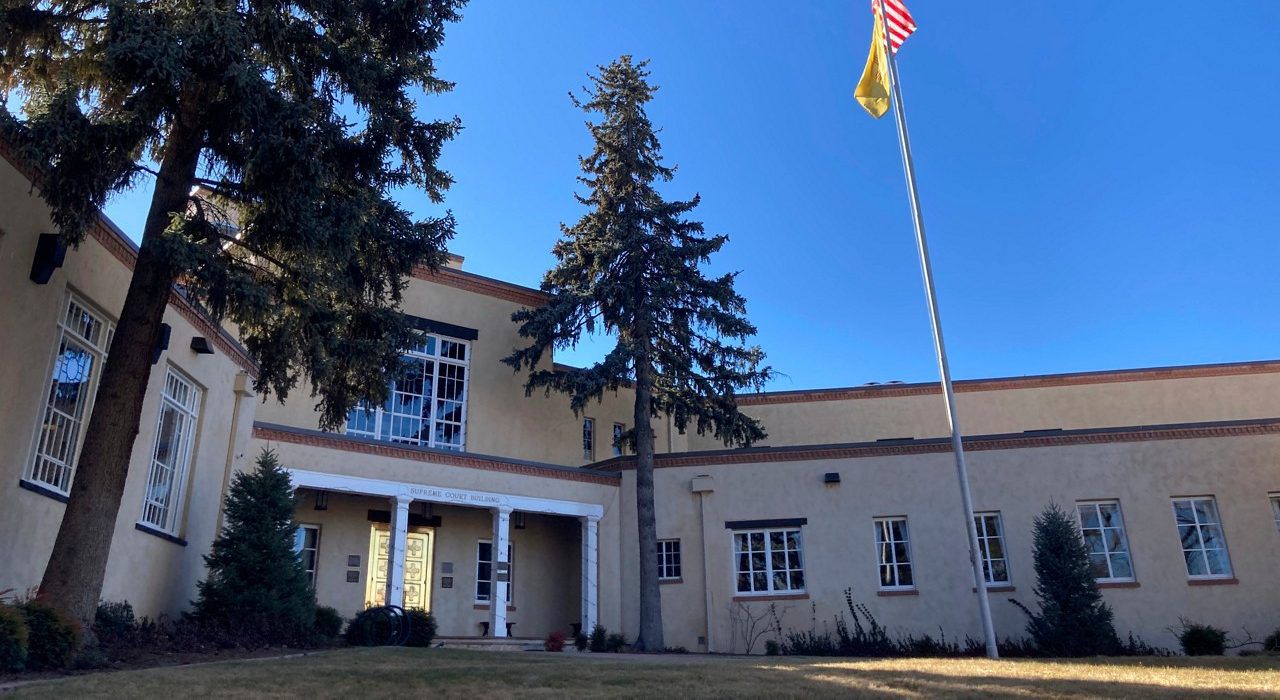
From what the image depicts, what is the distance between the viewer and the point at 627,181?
958 inches

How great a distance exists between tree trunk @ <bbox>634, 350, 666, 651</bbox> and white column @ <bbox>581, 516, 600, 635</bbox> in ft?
3.45

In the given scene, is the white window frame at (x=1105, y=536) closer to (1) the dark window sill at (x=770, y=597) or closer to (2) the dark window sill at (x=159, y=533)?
(1) the dark window sill at (x=770, y=597)

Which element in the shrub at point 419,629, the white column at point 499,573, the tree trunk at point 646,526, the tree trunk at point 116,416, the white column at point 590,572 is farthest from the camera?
the white column at point 590,572

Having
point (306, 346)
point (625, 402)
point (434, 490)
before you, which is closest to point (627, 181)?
point (625, 402)

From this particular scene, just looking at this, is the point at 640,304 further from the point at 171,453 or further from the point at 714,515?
the point at 171,453

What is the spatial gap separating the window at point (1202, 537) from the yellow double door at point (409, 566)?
639 inches

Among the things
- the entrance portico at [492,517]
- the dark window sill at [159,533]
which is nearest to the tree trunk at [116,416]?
the dark window sill at [159,533]

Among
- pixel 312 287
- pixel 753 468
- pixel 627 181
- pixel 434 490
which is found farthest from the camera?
pixel 627 181

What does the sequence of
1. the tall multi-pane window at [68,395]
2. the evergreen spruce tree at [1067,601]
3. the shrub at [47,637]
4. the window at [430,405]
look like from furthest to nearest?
the window at [430,405]
the evergreen spruce tree at [1067,601]
the tall multi-pane window at [68,395]
the shrub at [47,637]

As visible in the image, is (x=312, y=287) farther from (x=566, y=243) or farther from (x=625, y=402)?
(x=625, y=402)

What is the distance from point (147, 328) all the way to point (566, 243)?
47.6 ft

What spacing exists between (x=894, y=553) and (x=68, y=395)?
52.8 ft

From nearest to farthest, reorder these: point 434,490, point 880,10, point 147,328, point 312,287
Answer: point 147,328 → point 312,287 → point 880,10 → point 434,490

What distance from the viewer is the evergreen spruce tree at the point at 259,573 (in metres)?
13.5
